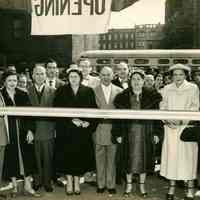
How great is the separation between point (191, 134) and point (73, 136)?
1.10m

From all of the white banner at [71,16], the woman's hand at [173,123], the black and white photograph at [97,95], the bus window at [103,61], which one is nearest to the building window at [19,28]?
the black and white photograph at [97,95]

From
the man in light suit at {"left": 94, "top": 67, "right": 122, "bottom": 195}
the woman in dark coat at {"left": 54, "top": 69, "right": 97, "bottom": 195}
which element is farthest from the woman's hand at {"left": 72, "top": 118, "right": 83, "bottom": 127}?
the man in light suit at {"left": 94, "top": 67, "right": 122, "bottom": 195}

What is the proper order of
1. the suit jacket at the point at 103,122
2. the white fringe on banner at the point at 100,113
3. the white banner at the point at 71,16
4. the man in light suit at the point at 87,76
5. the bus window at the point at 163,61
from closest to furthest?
the white fringe on banner at the point at 100,113 → the white banner at the point at 71,16 → the bus window at the point at 163,61 → the suit jacket at the point at 103,122 → the man in light suit at the point at 87,76

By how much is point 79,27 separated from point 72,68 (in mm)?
384

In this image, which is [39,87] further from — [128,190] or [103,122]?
[128,190]

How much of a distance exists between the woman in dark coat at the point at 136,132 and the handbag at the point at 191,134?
0.41m

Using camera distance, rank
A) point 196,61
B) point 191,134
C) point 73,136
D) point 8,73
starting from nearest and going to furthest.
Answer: point 191,134 < point 196,61 < point 8,73 < point 73,136

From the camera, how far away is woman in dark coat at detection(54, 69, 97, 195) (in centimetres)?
571

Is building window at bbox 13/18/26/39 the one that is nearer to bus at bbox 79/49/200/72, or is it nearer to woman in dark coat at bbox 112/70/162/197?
bus at bbox 79/49/200/72

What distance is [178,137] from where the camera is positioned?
563 cm

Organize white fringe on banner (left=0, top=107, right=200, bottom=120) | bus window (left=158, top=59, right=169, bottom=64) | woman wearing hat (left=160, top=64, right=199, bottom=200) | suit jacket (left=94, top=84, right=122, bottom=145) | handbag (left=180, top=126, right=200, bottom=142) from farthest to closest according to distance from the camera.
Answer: suit jacket (left=94, top=84, right=122, bottom=145), bus window (left=158, top=59, right=169, bottom=64), woman wearing hat (left=160, top=64, right=199, bottom=200), handbag (left=180, top=126, right=200, bottom=142), white fringe on banner (left=0, top=107, right=200, bottom=120)

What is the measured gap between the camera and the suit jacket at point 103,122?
5.79 metres

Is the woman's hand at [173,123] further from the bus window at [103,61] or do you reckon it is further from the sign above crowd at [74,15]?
the sign above crowd at [74,15]

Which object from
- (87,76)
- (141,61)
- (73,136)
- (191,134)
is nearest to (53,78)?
(87,76)
